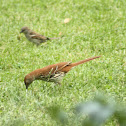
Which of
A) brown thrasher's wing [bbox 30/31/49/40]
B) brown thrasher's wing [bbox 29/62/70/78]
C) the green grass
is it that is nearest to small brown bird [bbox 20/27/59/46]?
brown thrasher's wing [bbox 30/31/49/40]

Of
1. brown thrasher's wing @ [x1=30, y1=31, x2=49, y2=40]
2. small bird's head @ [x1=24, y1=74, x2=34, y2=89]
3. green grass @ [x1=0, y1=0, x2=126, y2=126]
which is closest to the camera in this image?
green grass @ [x1=0, y1=0, x2=126, y2=126]

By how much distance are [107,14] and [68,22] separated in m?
1.25

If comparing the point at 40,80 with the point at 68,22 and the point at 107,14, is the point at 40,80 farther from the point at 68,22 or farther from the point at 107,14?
the point at 107,14

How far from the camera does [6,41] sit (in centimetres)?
796

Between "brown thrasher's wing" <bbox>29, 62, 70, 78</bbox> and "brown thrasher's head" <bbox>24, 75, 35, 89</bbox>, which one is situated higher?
"brown thrasher's wing" <bbox>29, 62, 70, 78</bbox>

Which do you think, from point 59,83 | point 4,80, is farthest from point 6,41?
point 59,83

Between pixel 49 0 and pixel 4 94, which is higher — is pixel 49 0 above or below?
above

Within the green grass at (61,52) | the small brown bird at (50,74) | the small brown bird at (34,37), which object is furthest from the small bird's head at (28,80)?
the small brown bird at (34,37)

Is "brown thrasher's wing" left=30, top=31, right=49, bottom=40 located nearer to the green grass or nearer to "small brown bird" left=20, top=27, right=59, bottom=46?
"small brown bird" left=20, top=27, right=59, bottom=46

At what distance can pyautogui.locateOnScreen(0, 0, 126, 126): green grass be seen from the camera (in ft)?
14.7

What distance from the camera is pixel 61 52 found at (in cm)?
711

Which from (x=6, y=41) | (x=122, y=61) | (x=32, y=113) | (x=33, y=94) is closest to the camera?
(x=32, y=113)

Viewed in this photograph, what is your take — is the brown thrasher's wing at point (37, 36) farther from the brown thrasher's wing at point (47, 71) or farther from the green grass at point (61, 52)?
the brown thrasher's wing at point (47, 71)

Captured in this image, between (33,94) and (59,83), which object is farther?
(59,83)
